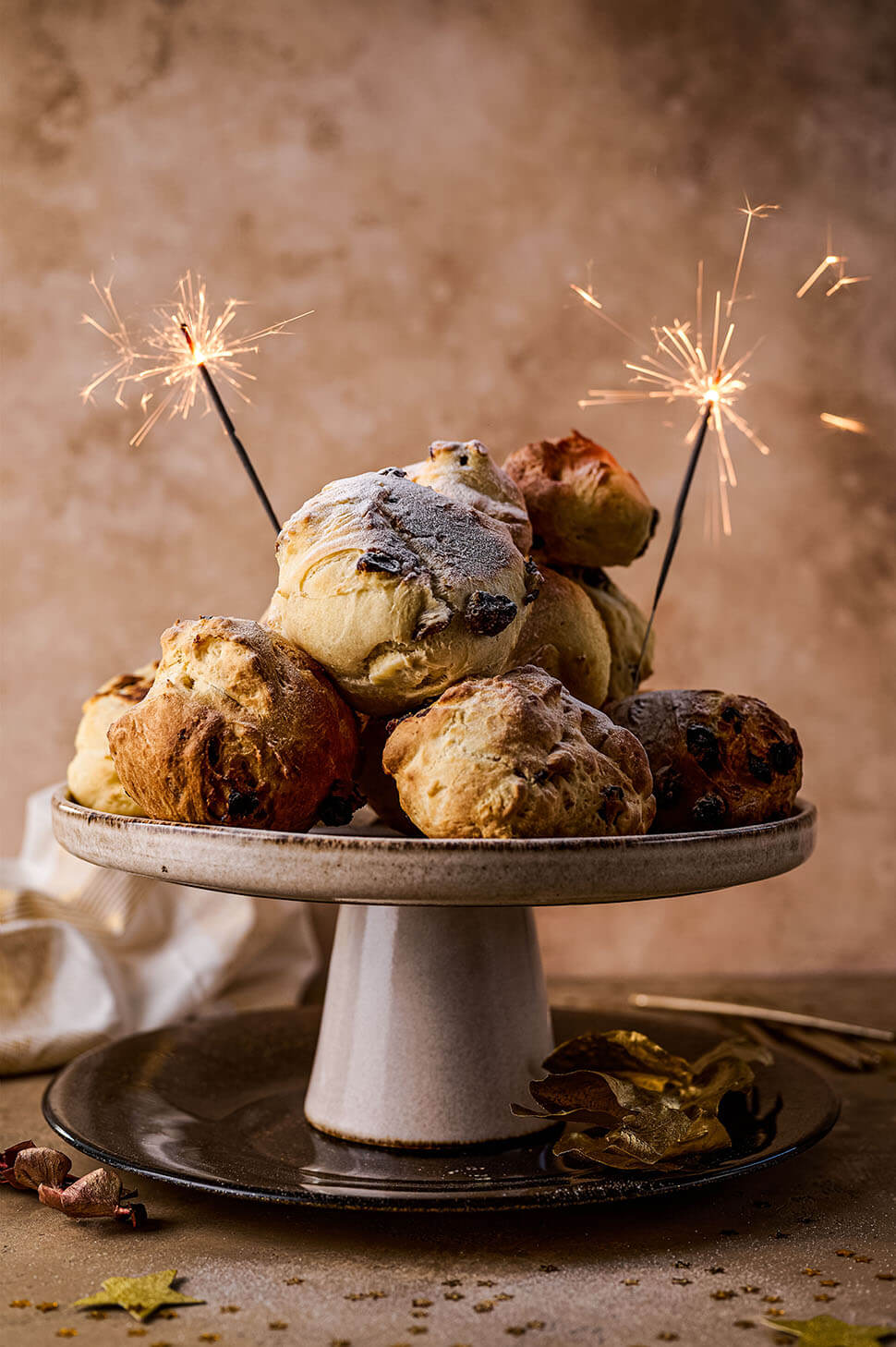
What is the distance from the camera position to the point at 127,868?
94cm

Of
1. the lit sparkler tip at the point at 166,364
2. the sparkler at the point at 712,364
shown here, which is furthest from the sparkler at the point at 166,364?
the sparkler at the point at 712,364

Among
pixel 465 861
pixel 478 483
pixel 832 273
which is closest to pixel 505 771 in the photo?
pixel 465 861

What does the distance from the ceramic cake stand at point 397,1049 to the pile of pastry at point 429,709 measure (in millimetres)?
42

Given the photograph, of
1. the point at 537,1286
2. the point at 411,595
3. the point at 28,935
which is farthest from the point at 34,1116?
the point at 411,595

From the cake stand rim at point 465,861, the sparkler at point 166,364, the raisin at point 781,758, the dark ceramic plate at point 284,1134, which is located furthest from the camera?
the sparkler at point 166,364

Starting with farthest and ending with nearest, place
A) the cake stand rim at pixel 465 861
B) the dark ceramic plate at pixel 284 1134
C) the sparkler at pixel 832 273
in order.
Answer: the sparkler at pixel 832 273 → the dark ceramic plate at pixel 284 1134 → the cake stand rim at pixel 465 861

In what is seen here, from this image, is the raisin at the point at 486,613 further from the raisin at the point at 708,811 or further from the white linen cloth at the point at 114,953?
the white linen cloth at the point at 114,953

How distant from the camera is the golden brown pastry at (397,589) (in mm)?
938

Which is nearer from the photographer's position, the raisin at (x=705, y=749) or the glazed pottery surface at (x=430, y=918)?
the glazed pottery surface at (x=430, y=918)

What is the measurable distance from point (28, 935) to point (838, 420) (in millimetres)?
1324

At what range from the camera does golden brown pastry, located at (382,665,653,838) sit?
0.89 meters

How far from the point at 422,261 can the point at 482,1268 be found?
1421 mm

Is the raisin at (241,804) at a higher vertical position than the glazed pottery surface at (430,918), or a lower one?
higher

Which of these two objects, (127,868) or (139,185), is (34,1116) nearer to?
(127,868)
